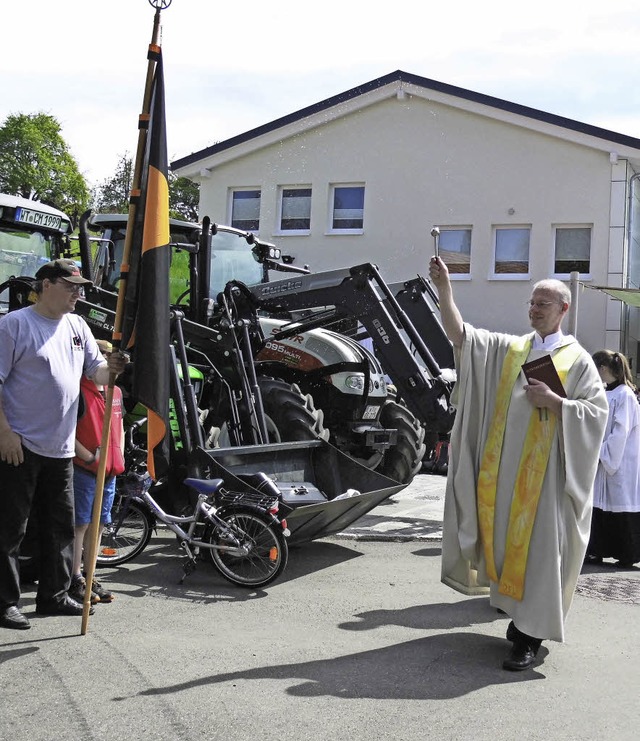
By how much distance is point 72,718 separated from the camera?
3988 millimetres

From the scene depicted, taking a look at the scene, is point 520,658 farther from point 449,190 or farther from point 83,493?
point 449,190

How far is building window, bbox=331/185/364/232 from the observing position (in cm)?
2350

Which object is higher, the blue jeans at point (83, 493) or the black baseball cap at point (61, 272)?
the black baseball cap at point (61, 272)

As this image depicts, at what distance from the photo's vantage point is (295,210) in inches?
950

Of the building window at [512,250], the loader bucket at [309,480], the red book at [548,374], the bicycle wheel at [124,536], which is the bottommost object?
the bicycle wheel at [124,536]

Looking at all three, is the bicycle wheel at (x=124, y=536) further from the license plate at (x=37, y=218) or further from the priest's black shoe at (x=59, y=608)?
the license plate at (x=37, y=218)

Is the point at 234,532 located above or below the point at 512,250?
below

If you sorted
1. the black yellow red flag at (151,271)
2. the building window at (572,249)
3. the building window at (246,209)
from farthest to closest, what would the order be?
the building window at (246,209) < the building window at (572,249) < the black yellow red flag at (151,271)

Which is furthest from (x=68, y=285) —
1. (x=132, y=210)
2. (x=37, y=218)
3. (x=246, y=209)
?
(x=246, y=209)

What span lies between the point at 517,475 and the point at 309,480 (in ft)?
10.1

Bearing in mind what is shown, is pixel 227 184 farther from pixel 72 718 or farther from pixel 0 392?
pixel 72 718

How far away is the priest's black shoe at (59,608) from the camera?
5.58 meters

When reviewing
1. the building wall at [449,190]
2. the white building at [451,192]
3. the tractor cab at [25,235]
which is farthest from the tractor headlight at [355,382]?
the white building at [451,192]

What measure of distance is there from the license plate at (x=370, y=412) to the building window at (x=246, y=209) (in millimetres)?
14580
